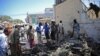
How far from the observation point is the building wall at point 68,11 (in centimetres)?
2217

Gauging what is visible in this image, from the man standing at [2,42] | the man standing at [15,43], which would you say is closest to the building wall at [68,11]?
the man standing at [15,43]

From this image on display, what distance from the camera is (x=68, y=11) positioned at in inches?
1006

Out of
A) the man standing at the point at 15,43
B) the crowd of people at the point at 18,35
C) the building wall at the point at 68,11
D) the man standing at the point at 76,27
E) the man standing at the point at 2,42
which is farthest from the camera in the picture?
the building wall at the point at 68,11

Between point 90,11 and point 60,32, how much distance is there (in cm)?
305

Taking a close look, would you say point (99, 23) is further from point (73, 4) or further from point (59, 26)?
point (73, 4)

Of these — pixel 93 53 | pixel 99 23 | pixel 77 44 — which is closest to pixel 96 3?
pixel 99 23

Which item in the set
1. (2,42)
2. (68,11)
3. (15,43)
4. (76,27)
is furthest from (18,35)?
(68,11)

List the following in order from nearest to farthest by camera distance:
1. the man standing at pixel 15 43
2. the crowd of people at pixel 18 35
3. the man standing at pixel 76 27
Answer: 1. the crowd of people at pixel 18 35
2. the man standing at pixel 15 43
3. the man standing at pixel 76 27

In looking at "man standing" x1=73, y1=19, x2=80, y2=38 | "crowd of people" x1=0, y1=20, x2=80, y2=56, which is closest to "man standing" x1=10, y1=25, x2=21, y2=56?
"crowd of people" x1=0, y1=20, x2=80, y2=56

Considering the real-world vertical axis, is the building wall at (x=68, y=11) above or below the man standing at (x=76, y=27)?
above

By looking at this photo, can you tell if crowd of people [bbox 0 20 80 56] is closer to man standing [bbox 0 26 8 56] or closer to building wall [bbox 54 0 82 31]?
man standing [bbox 0 26 8 56]

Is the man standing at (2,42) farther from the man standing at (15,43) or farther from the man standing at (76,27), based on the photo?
the man standing at (76,27)

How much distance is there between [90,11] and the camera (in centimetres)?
1917

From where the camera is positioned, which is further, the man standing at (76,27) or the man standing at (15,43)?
the man standing at (76,27)
